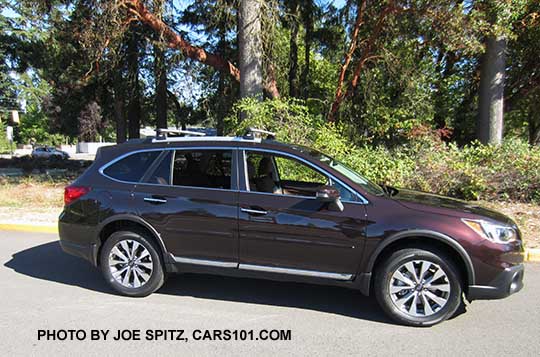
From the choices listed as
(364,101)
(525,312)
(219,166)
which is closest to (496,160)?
(364,101)

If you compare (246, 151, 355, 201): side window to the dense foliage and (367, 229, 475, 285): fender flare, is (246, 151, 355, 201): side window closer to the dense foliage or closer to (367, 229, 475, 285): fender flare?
(367, 229, 475, 285): fender flare

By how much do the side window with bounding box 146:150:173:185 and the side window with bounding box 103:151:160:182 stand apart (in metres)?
0.12

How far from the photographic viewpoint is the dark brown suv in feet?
11.7

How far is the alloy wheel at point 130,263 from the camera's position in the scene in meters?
4.24

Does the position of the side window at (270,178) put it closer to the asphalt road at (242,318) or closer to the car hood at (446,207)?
the car hood at (446,207)

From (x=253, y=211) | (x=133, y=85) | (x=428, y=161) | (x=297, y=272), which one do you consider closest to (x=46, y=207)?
(x=253, y=211)

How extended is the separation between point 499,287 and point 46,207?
895cm

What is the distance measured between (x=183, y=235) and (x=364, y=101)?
927cm

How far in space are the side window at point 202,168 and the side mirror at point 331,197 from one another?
1.04 m

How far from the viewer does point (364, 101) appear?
1203cm

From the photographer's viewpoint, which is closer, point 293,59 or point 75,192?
point 75,192

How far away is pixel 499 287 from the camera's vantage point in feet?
11.5

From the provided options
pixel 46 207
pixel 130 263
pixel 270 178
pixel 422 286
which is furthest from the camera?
pixel 46 207

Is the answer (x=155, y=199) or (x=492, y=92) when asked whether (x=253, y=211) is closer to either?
(x=155, y=199)
